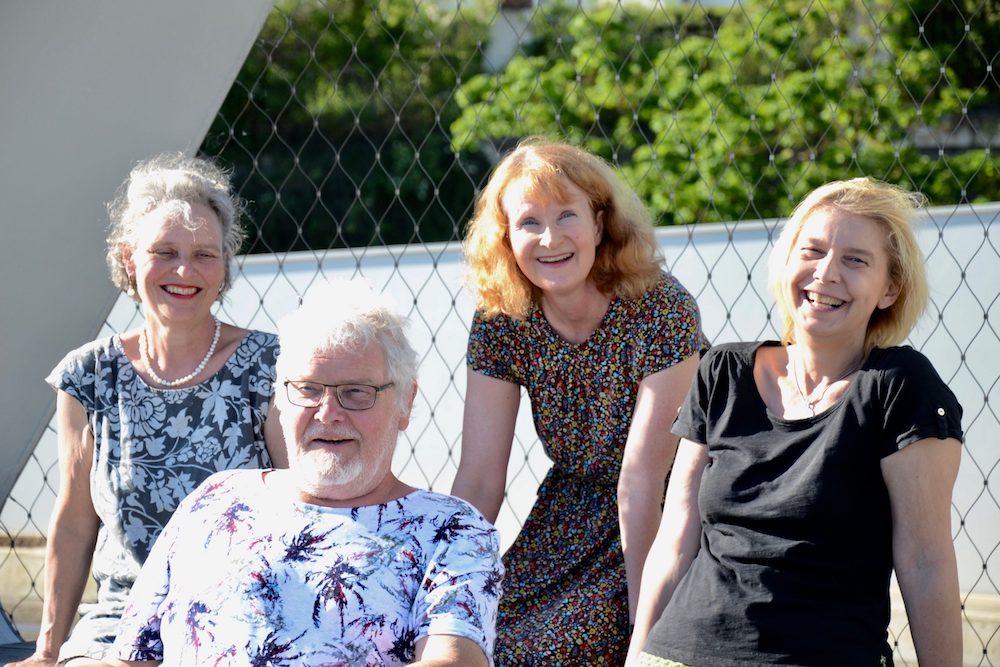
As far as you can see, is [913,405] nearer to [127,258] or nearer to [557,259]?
[557,259]

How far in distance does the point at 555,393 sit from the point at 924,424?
823mm

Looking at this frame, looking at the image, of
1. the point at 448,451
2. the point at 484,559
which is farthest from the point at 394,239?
the point at 484,559

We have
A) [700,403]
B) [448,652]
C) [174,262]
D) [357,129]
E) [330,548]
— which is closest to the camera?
[448,652]

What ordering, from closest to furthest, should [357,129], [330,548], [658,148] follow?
[330,548], [658,148], [357,129]

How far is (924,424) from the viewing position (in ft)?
5.98

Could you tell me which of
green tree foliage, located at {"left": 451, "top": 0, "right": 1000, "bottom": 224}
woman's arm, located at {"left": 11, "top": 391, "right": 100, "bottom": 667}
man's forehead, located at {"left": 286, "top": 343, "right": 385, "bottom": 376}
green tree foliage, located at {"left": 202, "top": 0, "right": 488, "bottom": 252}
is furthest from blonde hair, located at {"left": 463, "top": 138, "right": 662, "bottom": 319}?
green tree foliage, located at {"left": 202, "top": 0, "right": 488, "bottom": 252}

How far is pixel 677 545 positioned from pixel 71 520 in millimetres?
1207

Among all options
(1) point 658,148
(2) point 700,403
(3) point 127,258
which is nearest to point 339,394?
(2) point 700,403

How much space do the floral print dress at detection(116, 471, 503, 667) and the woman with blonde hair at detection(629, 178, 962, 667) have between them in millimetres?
410

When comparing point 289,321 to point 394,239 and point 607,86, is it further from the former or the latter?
point 394,239

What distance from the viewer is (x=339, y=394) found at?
182 centimetres

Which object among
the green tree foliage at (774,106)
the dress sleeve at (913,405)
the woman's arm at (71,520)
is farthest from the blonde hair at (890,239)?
the green tree foliage at (774,106)

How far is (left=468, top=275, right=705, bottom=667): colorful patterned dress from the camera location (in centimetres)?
230

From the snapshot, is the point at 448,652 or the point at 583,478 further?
the point at 583,478
